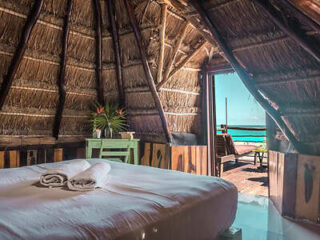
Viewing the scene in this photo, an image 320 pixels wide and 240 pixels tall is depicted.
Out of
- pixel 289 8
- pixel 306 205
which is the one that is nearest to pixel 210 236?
pixel 306 205

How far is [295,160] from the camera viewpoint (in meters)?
2.62

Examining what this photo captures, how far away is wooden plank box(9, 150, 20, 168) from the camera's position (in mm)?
3643

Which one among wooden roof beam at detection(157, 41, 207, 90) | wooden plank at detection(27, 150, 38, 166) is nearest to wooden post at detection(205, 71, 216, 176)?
wooden roof beam at detection(157, 41, 207, 90)

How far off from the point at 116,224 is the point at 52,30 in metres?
3.24

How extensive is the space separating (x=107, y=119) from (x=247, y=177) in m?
2.82

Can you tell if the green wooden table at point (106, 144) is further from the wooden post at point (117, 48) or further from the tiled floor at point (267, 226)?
the tiled floor at point (267, 226)

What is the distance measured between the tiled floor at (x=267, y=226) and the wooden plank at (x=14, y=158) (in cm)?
308

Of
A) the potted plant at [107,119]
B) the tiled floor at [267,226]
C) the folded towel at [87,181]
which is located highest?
the potted plant at [107,119]

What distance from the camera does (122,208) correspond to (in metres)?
1.11

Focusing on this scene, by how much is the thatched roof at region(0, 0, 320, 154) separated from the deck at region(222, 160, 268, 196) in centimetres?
121

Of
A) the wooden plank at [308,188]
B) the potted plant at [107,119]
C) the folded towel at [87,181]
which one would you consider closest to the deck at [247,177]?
the wooden plank at [308,188]

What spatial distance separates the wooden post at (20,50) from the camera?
3.10 m

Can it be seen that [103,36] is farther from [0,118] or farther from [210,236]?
[210,236]

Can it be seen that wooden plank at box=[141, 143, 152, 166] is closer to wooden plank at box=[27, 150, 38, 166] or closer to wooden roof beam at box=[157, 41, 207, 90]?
wooden roof beam at box=[157, 41, 207, 90]
